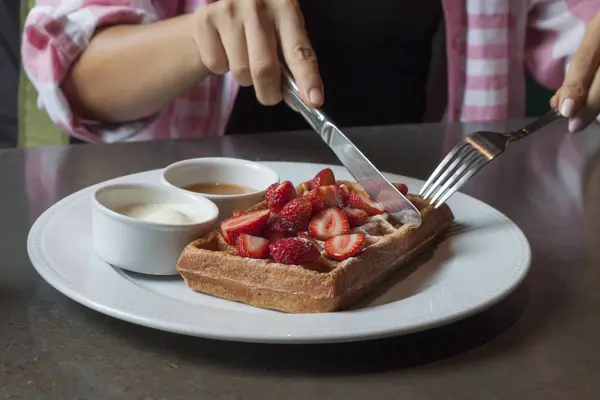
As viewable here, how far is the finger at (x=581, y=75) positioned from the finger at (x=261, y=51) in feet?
1.65

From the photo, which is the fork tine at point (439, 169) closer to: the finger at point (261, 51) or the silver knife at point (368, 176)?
the silver knife at point (368, 176)

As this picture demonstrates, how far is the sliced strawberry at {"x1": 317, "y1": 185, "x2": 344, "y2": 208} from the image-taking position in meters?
1.00

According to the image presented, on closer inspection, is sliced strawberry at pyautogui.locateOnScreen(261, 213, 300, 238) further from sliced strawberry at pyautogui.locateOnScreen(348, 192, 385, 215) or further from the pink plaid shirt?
the pink plaid shirt

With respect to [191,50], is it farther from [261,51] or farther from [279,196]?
[279,196]

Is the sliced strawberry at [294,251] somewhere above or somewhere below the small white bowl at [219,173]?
above

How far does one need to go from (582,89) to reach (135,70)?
0.76m

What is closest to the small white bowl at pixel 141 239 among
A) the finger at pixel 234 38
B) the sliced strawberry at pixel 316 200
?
the sliced strawberry at pixel 316 200

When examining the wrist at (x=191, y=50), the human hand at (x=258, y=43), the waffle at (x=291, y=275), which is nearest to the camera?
the waffle at (x=291, y=275)

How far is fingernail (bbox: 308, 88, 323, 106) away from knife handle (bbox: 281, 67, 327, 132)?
0.01 m

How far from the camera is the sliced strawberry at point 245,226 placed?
0.91 meters

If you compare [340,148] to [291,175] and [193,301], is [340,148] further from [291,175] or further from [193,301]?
[193,301]

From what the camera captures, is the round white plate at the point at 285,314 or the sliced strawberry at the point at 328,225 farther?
the sliced strawberry at the point at 328,225

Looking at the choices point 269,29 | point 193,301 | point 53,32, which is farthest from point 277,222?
point 53,32

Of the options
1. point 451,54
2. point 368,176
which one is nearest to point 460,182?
point 368,176
